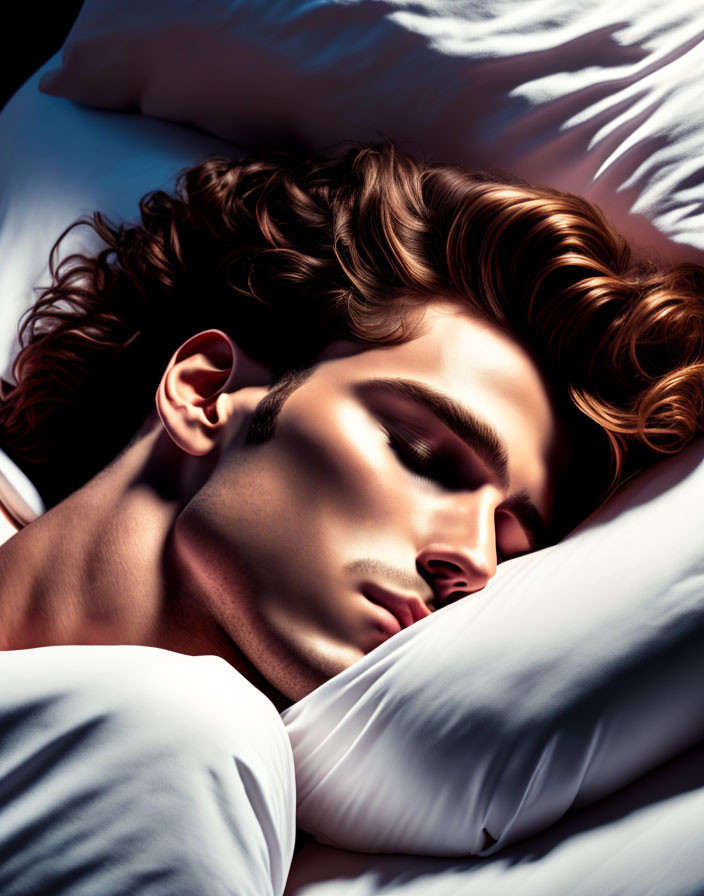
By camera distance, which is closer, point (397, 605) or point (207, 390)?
point (397, 605)

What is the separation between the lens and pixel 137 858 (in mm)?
679

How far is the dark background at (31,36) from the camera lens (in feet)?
6.28

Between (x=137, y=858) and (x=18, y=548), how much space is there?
55cm

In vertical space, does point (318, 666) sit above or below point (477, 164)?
below

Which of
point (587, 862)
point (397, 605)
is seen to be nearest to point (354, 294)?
point (397, 605)

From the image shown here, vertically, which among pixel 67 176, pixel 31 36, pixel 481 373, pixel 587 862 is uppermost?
pixel 31 36

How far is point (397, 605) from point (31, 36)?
1693 mm

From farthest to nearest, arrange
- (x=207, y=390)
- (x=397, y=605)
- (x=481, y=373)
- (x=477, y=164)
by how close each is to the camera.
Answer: (x=477, y=164)
(x=207, y=390)
(x=481, y=373)
(x=397, y=605)

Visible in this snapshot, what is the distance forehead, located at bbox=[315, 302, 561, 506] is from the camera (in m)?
1.00

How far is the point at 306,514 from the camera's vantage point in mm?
930

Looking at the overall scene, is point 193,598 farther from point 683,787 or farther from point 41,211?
point 41,211

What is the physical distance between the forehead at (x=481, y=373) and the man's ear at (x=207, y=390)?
11cm

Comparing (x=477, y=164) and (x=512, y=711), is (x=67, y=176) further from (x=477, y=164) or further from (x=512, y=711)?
(x=512, y=711)

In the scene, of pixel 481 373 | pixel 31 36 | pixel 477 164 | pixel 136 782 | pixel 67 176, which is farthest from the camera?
pixel 31 36
